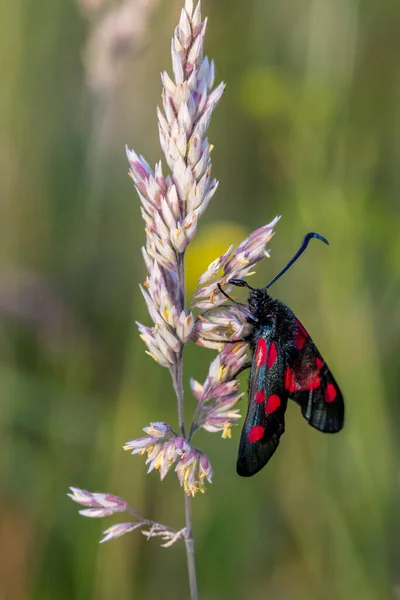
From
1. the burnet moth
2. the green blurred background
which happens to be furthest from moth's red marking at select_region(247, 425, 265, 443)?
the green blurred background

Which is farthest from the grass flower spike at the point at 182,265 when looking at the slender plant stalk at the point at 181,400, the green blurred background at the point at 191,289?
the green blurred background at the point at 191,289

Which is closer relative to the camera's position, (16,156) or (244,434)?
(244,434)

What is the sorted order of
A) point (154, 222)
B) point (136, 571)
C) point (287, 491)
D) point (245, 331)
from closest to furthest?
point (154, 222)
point (245, 331)
point (136, 571)
point (287, 491)

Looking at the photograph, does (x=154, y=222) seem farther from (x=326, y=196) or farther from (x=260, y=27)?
(x=260, y=27)

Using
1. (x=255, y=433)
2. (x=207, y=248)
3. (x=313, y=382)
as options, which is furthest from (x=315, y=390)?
(x=207, y=248)

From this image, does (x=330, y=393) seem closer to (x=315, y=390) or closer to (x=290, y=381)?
(x=315, y=390)

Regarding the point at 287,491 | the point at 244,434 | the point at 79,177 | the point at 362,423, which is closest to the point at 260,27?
the point at 79,177
